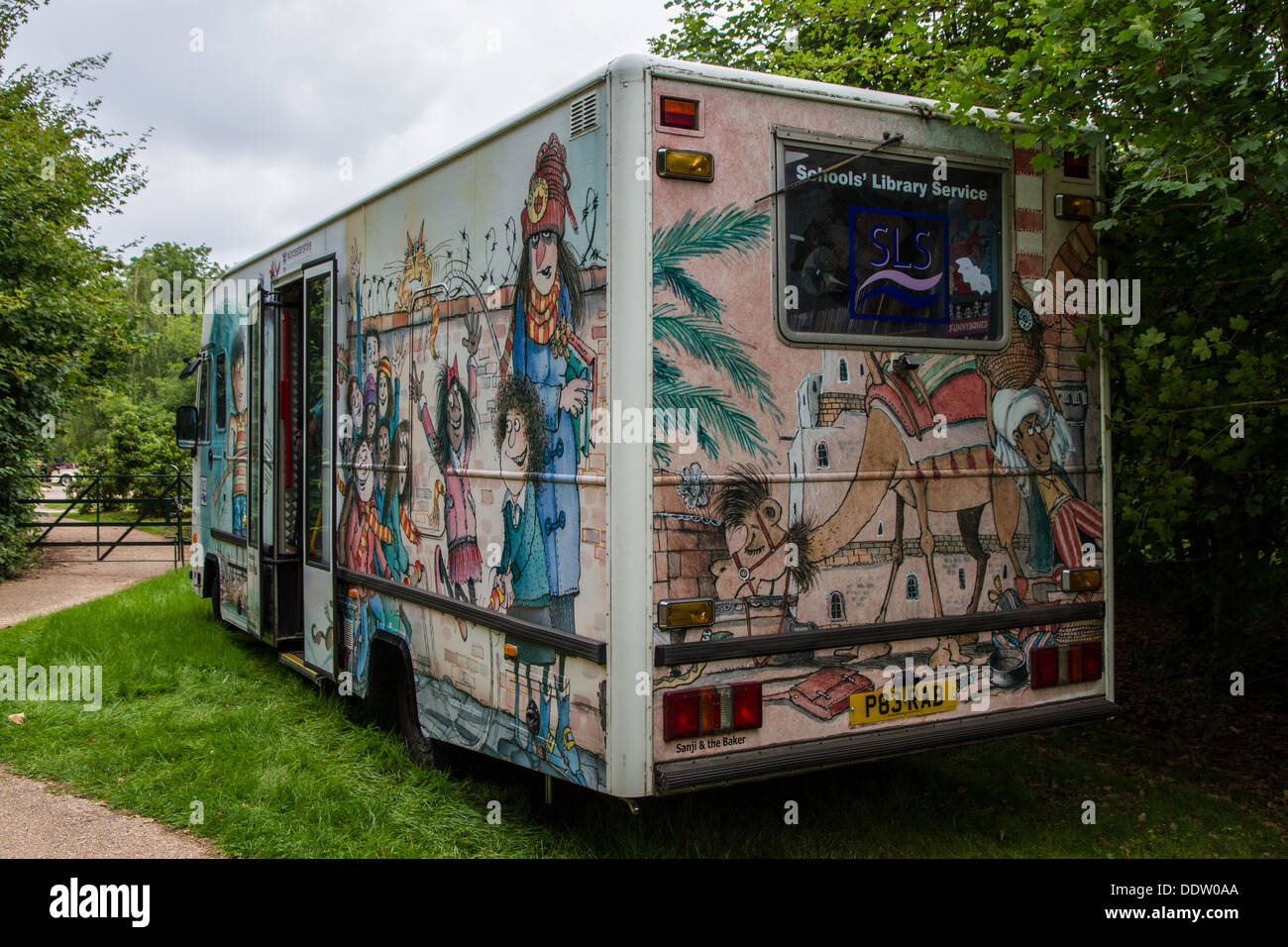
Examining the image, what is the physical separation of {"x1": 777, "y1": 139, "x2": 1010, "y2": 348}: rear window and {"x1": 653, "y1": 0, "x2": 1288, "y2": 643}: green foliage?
31 centimetres

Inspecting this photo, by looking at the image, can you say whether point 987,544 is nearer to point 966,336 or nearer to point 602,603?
point 966,336

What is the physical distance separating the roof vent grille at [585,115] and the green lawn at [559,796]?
278cm

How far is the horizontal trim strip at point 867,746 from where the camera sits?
12.5 ft

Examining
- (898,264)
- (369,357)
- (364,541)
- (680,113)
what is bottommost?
(364,541)

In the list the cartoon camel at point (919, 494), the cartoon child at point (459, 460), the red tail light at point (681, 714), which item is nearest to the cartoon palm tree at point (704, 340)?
the cartoon camel at point (919, 494)

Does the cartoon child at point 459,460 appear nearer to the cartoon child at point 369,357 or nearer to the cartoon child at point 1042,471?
the cartoon child at point 369,357

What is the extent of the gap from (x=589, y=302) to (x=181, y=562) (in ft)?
43.2

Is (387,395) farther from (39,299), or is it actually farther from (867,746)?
(39,299)

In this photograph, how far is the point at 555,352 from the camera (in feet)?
13.6

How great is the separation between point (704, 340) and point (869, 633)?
52.4 inches

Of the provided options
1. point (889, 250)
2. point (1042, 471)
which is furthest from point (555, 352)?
point (1042, 471)

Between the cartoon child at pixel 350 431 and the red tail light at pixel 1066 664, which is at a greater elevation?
the cartoon child at pixel 350 431

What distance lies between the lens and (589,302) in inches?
155
